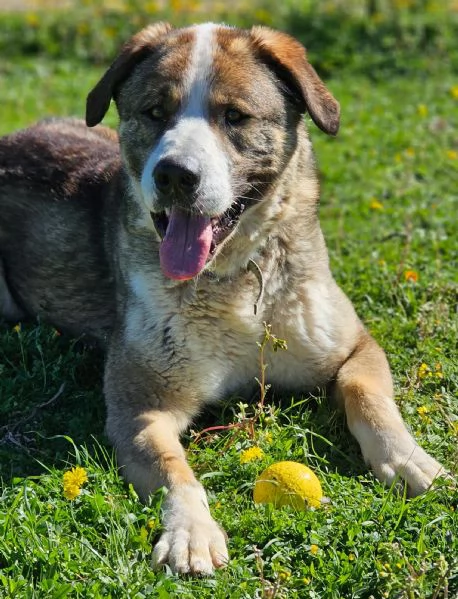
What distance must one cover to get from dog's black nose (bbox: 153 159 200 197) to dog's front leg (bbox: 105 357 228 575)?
845 mm

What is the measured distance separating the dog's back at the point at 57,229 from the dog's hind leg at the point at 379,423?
1.37 m

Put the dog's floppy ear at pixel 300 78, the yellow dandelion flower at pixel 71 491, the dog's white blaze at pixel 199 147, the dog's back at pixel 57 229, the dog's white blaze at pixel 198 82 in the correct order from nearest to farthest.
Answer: the yellow dandelion flower at pixel 71 491 → the dog's white blaze at pixel 199 147 → the dog's white blaze at pixel 198 82 → the dog's floppy ear at pixel 300 78 → the dog's back at pixel 57 229

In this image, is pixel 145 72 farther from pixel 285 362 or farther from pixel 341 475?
pixel 341 475

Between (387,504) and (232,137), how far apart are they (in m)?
1.58

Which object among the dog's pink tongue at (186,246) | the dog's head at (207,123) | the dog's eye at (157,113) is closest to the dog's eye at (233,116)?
the dog's head at (207,123)

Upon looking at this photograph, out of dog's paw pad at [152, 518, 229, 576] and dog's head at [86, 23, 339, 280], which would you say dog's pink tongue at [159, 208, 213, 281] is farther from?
dog's paw pad at [152, 518, 229, 576]

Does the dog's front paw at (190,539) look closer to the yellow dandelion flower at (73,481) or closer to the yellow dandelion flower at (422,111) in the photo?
the yellow dandelion flower at (73,481)

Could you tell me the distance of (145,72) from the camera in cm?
421

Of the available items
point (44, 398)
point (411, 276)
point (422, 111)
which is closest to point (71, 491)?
point (44, 398)

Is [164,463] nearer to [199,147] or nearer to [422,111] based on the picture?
[199,147]

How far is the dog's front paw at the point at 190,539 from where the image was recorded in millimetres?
3277

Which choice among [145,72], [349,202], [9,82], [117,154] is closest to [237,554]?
[145,72]

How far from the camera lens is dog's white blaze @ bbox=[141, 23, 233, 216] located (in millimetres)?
3824

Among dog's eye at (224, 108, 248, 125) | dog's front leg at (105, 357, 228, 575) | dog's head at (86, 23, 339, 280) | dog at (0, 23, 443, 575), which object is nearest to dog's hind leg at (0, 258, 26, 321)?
dog at (0, 23, 443, 575)
